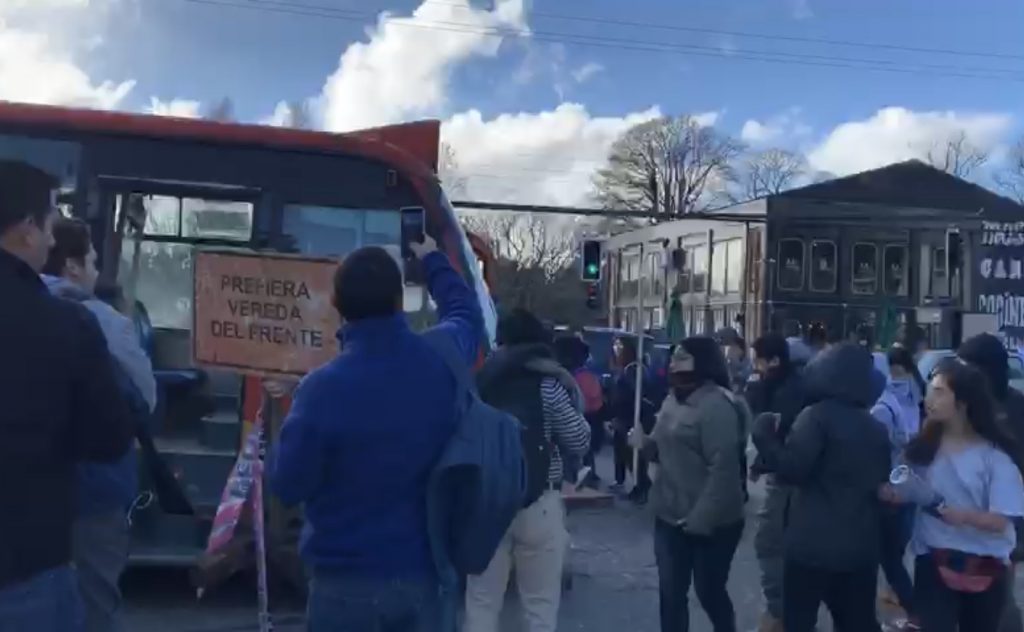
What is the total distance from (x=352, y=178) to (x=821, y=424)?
431 cm

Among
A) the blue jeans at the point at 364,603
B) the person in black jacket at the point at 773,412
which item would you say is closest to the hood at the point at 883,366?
the person in black jacket at the point at 773,412

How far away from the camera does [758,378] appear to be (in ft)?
28.7

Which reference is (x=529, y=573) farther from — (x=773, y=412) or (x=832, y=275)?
(x=832, y=275)

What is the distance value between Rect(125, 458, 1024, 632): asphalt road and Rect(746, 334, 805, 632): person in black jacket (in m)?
1.07

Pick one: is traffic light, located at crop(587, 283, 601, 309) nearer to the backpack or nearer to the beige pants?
the beige pants

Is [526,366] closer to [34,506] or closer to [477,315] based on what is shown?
[477,315]

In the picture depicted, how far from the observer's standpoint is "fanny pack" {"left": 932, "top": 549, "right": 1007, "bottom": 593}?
5.56m

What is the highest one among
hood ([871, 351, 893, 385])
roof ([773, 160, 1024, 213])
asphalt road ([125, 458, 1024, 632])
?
roof ([773, 160, 1024, 213])

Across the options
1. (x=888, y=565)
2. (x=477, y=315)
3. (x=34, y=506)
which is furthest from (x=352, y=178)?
(x=34, y=506)

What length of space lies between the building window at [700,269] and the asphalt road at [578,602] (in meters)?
51.6

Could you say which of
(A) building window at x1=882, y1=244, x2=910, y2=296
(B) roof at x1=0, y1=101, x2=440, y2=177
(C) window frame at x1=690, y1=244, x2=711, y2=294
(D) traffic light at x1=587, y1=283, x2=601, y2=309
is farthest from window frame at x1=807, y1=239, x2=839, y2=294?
Result: (B) roof at x1=0, y1=101, x2=440, y2=177

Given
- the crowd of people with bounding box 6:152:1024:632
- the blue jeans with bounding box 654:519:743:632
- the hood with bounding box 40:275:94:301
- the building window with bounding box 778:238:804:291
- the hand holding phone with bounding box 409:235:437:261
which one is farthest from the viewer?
the building window with bounding box 778:238:804:291

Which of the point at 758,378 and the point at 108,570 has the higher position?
the point at 758,378

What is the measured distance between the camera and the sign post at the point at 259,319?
19.4 feet
